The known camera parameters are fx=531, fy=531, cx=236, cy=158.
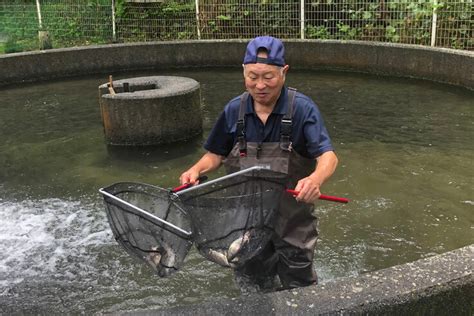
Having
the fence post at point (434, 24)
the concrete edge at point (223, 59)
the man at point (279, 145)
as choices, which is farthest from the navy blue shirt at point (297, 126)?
the fence post at point (434, 24)

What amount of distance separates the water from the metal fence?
5.65 feet

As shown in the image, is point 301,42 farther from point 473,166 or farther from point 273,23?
point 473,166

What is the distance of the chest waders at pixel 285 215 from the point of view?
2.59 meters

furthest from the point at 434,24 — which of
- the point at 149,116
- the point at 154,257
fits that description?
the point at 154,257

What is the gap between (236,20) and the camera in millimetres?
11820

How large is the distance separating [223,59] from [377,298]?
9.30 metres

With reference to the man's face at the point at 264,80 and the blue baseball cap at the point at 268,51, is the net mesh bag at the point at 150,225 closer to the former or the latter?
the man's face at the point at 264,80

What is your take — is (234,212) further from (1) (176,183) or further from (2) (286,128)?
(1) (176,183)

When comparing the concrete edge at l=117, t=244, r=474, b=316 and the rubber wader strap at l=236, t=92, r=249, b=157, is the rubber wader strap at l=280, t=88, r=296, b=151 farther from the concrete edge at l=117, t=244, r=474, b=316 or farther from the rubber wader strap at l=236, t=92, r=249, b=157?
the concrete edge at l=117, t=244, r=474, b=316

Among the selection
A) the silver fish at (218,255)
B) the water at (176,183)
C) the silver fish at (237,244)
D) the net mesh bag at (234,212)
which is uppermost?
the net mesh bag at (234,212)

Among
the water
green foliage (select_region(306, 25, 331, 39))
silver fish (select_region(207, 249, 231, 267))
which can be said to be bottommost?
the water

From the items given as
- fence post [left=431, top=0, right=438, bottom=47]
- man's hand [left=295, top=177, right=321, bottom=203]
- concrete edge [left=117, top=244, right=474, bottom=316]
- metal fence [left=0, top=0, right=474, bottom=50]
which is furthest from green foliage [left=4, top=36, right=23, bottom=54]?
man's hand [left=295, top=177, right=321, bottom=203]

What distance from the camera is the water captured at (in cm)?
363

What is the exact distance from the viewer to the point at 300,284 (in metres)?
2.87
